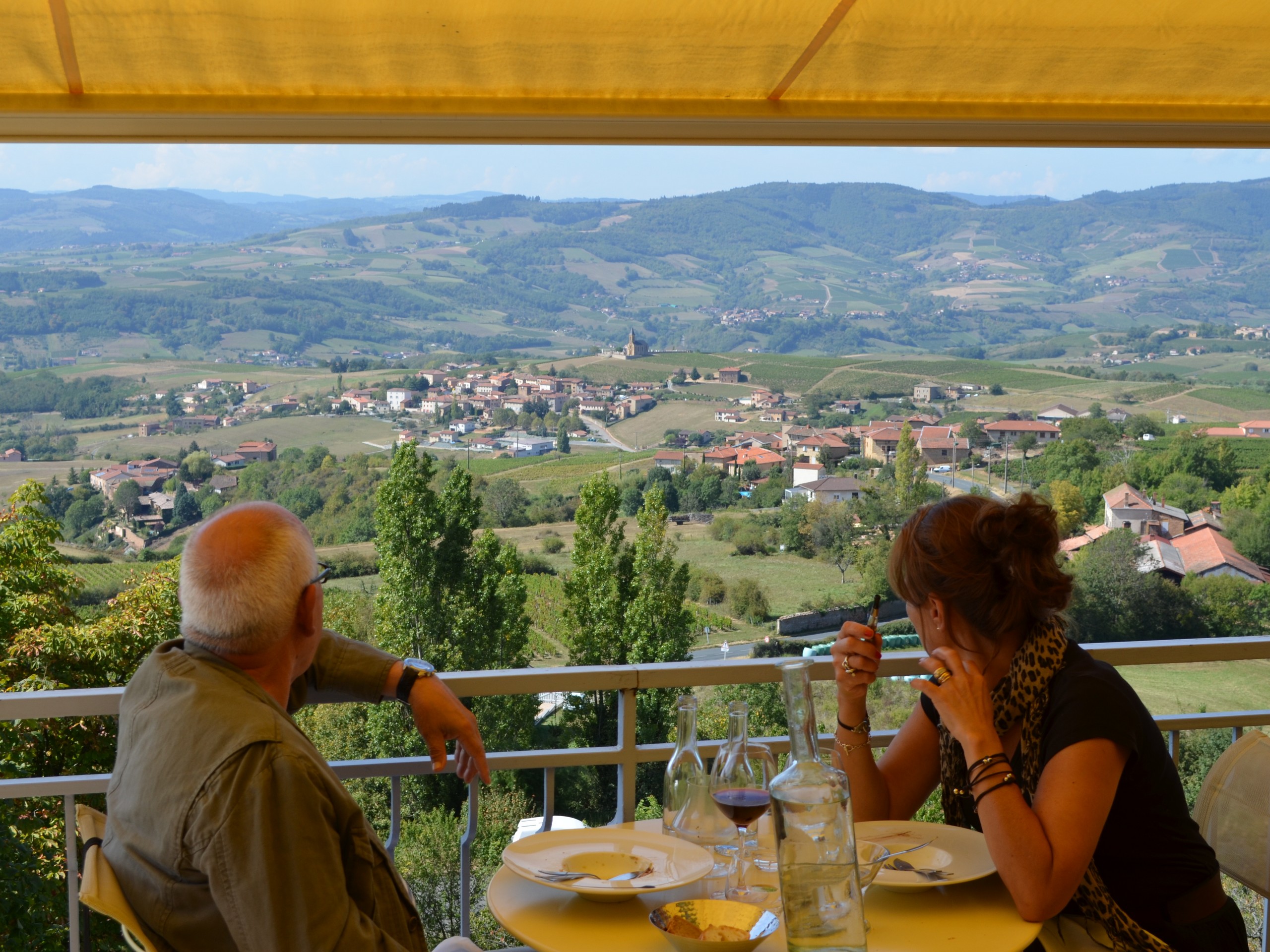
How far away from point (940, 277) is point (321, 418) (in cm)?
3010

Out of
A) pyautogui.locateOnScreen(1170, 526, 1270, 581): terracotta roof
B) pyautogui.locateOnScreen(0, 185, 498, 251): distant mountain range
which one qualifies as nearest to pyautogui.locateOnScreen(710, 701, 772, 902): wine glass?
pyautogui.locateOnScreen(1170, 526, 1270, 581): terracotta roof

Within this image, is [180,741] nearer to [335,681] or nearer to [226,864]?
[226,864]

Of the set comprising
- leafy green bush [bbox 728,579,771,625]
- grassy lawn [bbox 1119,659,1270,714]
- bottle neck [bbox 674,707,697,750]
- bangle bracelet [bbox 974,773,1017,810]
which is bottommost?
grassy lawn [bbox 1119,659,1270,714]

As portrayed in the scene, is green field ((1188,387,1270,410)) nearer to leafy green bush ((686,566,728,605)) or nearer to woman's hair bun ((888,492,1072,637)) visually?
leafy green bush ((686,566,728,605))

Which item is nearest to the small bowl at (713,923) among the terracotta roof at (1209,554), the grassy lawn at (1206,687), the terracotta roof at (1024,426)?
the grassy lawn at (1206,687)

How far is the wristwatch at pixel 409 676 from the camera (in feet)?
4.90

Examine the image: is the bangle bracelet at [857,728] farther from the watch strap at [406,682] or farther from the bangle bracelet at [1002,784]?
the watch strap at [406,682]

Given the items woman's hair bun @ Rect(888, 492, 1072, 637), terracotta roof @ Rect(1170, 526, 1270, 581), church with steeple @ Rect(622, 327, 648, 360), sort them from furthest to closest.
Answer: church with steeple @ Rect(622, 327, 648, 360)
terracotta roof @ Rect(1170, 526, 1270, 581)
woman's hair bun @ Rect(888, 492, 1072, 637)

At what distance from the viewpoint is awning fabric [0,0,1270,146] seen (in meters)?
1.62

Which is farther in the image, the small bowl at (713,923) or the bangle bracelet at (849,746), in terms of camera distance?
the bangle bracelet at (849,746)

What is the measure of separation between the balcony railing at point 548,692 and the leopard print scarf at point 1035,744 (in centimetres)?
27

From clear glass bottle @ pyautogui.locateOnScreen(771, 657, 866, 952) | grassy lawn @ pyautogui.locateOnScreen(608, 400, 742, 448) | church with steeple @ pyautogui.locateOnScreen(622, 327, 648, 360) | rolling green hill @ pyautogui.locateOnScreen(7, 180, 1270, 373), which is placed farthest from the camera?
church with steeple @ pyautogui.locateOnScreen(622, 327, 648, 360)

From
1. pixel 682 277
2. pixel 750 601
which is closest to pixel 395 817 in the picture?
pixel 750 601

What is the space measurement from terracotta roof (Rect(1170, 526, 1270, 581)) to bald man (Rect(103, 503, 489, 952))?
39807mm
